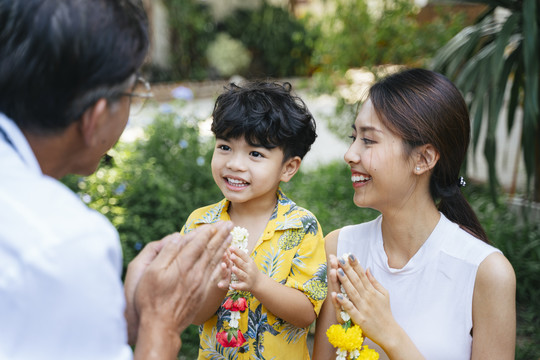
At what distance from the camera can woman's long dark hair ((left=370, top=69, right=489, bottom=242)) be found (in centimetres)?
204

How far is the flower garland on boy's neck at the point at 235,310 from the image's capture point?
6.39 feet

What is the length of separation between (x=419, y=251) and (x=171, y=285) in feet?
3.51

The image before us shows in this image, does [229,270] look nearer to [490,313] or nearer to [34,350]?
[34,350]

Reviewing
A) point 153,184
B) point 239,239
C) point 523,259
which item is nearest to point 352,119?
point 523,259

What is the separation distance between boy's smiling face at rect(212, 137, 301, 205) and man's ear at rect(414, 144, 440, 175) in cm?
55

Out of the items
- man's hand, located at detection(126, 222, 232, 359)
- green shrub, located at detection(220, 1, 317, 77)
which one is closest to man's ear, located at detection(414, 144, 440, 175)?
man's hand, located at detection(126, 222, 232, 359)

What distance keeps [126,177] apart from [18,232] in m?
3.01

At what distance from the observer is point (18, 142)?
1.25 meters

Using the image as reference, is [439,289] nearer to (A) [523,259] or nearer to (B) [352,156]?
(B) [352,156]

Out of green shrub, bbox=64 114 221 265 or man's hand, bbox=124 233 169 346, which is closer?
man's hand, bbox=124 233 169 346

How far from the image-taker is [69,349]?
1199 mm

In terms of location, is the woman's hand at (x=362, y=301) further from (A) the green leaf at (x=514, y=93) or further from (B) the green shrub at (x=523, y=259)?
(A) the green leaf at (x=514, y=93)

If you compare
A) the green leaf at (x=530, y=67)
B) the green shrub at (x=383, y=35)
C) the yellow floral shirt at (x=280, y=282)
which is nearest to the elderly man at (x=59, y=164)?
the yellow floral shirt at (x=280, y=282)

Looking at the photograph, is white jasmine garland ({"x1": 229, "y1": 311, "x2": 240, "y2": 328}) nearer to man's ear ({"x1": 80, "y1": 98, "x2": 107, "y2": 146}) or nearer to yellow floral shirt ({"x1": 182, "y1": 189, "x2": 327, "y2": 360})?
yellow floral shirt ({"x1": 182, "y1": 189, "x2": 327, "y2": 360})
